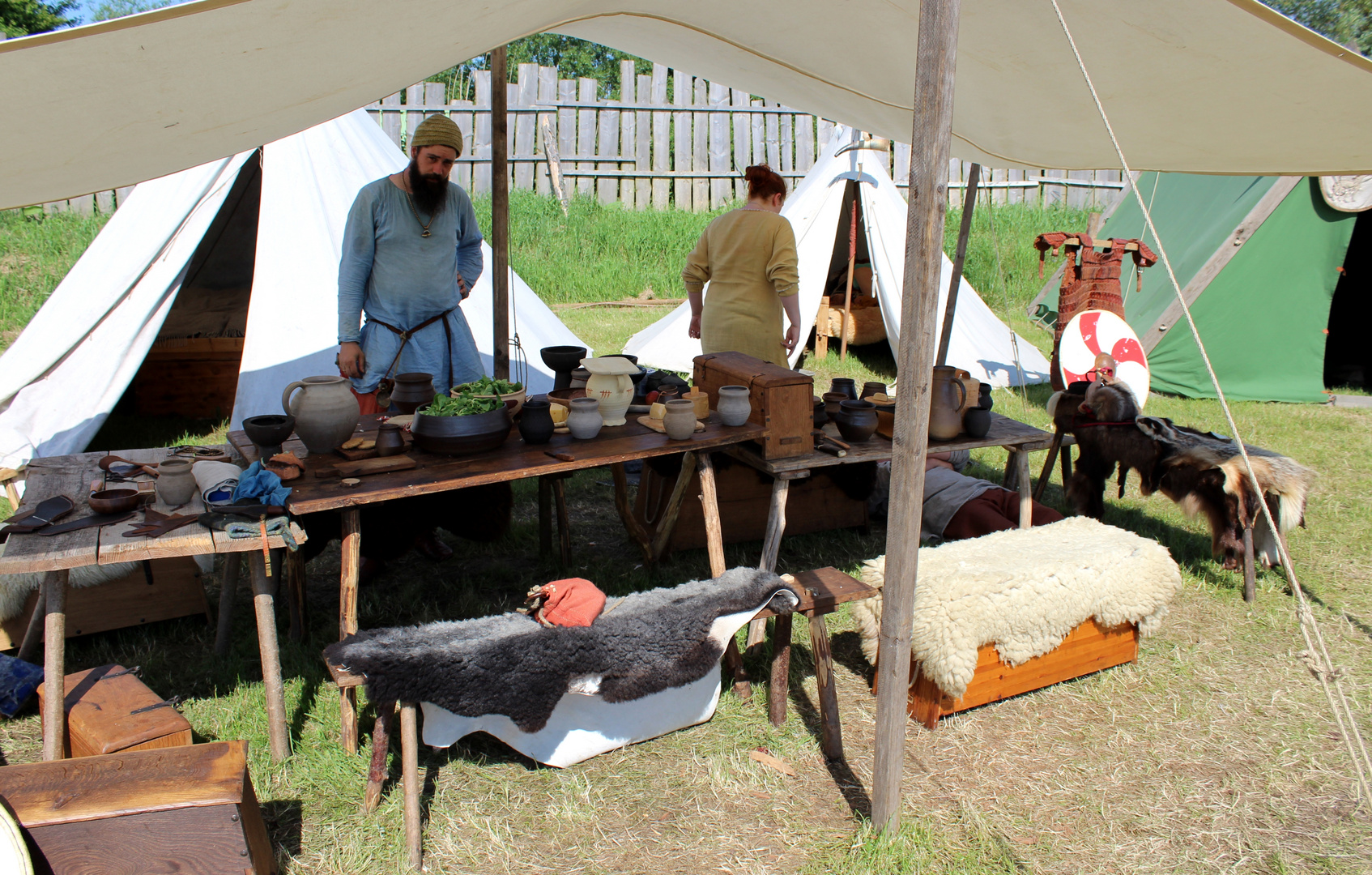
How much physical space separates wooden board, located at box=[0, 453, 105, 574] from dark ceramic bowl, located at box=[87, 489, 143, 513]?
63 millimetres

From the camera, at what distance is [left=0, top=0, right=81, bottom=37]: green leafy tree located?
37.3 ft

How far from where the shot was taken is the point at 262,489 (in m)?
2.23

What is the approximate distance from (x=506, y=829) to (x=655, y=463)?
1.86 m

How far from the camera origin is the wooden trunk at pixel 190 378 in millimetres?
5555

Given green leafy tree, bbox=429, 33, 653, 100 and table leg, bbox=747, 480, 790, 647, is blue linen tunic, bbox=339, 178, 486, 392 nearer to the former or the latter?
table leg, bbox=747, 480, 790, 647

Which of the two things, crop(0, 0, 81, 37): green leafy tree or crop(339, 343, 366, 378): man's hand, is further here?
crop(0, 0, 81, 37): green leafy tree

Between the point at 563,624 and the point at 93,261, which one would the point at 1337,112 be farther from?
the point at 93,261

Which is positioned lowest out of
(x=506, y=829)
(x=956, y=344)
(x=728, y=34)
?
(x=506, y=829)

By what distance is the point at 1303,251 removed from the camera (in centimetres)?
618

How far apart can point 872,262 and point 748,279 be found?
134 inches

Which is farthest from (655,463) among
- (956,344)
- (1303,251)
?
(1303,251)

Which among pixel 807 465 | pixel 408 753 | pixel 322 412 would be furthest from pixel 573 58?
pixel 408 753

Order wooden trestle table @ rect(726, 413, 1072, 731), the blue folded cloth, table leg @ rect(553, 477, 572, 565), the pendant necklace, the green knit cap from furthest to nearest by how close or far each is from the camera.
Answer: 1. table leg @ rect(553, 477, 572, 565)
2. the pendant necklace
3. the green knit cap
4. wooden trestle table @ rect(726, 413, 1072, 731)
5. the blue folded cloth

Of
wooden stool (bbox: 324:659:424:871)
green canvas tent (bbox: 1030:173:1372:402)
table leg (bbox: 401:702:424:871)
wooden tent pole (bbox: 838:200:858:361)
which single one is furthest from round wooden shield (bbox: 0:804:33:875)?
green canvas tent (bbox: 1030:173:1372:402)
